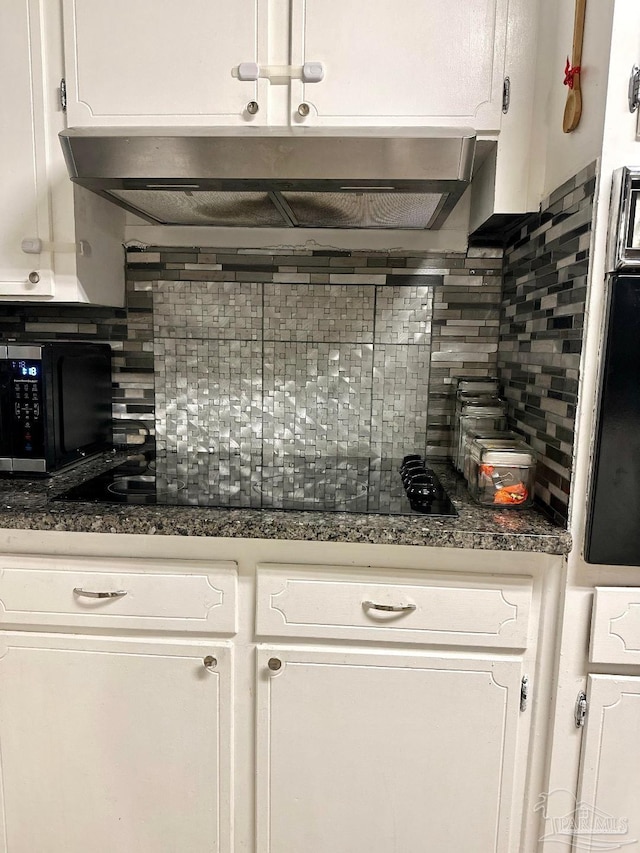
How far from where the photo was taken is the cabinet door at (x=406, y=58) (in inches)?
45.3

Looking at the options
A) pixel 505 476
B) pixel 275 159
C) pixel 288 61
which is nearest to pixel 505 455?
pixel 505 476

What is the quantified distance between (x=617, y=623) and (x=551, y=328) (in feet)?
1.99

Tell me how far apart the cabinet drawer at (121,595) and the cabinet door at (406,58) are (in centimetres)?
104

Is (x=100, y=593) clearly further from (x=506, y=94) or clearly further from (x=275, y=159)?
(x=506, y=94)

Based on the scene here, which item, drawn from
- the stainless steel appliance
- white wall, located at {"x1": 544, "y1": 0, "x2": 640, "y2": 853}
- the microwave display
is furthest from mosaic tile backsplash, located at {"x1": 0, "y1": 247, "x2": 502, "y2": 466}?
the stainless steel appliance

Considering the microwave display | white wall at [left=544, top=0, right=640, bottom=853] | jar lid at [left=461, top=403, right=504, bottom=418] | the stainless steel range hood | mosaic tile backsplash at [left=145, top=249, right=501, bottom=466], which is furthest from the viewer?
mosaic tile backsplash at [left=145, top=249, right=501, bottom=466]

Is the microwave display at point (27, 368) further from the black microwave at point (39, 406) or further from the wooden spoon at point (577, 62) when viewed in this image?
the wooden spoon at point (577, 62)

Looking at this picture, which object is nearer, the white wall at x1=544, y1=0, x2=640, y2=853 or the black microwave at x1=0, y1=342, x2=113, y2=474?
the white wall at x1=544, y1=0, x2=640, y2=853

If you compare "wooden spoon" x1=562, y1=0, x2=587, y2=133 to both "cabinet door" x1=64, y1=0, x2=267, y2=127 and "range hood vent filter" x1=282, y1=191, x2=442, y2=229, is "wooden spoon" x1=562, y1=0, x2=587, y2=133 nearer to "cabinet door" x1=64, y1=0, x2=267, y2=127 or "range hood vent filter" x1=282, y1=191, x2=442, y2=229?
"range hood vent filter" x1=282, y1=191, x2=442, y2=229

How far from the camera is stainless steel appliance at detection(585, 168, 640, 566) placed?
93cm

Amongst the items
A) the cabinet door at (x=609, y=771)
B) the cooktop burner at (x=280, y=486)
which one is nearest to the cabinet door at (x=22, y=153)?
the cooktop burner at (x=280, y=486)

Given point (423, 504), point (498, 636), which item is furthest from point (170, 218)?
point (498, 636)

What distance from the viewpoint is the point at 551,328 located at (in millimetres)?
1171

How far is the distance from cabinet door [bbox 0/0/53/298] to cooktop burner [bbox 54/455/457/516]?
0.51m
